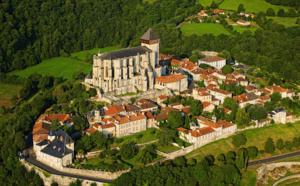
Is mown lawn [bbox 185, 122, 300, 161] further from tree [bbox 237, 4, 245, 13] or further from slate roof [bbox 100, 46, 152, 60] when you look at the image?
tree [bbox 237, 4, 245, 13]

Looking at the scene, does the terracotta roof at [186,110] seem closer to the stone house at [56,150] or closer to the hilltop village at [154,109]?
the hilltop village at [154,109]

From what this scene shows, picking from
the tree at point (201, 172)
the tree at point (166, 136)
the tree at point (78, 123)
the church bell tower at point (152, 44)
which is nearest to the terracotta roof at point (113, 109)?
the tree at point (78, 123)

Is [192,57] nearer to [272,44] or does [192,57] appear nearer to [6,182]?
[272,44]

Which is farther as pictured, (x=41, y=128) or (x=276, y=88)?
(x=276, y=88)

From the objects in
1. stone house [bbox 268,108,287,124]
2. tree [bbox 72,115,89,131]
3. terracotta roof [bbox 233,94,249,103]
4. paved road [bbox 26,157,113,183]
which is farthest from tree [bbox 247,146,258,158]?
tree [bbox 72,115,89,131]

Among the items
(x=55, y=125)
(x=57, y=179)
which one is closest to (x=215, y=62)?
(x=55, y=125)

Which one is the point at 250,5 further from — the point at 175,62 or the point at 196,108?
the point at 196,108

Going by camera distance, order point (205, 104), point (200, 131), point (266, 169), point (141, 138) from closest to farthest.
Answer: point (266, 169), point (141, 138), point (200, 131), point (205, 104)
